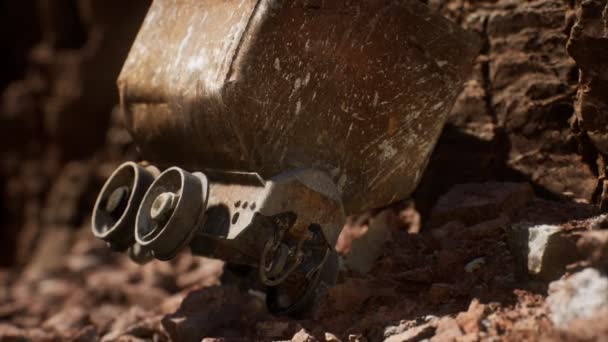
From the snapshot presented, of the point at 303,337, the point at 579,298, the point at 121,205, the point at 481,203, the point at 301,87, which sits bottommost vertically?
the point at 303,337

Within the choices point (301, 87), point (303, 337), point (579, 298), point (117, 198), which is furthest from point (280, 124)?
point (579, 298)

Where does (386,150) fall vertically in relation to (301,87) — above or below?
below

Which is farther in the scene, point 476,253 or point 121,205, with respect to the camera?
point 121,205

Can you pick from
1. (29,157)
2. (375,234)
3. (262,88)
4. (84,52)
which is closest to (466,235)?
(375,234)

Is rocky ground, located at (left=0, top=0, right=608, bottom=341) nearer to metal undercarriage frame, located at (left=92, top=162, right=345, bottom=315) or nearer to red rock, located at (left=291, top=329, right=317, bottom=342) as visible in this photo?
red rock, located at (left=291, top=329, right=317, bottom=342)

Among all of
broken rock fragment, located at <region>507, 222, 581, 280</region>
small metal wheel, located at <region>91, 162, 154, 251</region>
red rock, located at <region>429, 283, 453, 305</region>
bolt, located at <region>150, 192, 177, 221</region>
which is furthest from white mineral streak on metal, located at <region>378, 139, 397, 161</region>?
small metal wheel, located at <region>91, 162, 154, 251</region>

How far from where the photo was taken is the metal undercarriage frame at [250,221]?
2543mm

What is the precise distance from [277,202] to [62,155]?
4544 mm

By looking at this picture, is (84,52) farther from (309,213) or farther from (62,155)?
(309,213)

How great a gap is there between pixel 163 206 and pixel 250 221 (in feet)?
1.07

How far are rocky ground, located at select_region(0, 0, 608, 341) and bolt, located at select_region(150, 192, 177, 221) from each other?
54 cm

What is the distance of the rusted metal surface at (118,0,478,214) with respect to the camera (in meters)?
2.50

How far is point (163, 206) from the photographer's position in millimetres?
2566

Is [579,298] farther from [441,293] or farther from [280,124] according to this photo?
[280,124]
